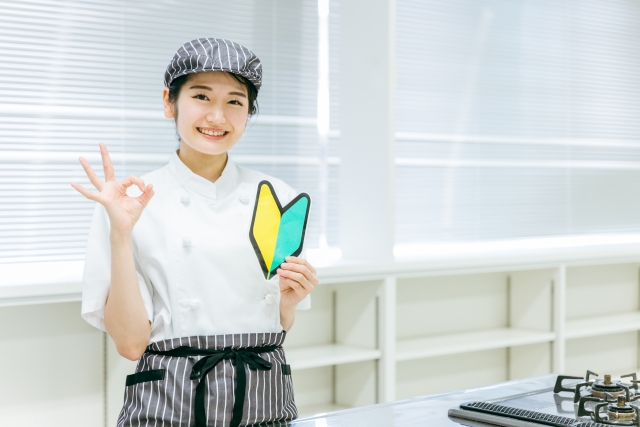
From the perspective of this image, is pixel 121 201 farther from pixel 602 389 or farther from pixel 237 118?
pixel 602 389

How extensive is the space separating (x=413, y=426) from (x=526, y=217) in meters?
2.69

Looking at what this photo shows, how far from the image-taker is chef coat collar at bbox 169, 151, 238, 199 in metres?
1.55

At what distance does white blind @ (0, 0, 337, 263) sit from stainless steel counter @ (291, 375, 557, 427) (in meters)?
1.49

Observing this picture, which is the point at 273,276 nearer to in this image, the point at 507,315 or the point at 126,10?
the point at 126,10

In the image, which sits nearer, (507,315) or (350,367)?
(350,367)

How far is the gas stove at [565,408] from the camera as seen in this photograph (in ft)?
4.52

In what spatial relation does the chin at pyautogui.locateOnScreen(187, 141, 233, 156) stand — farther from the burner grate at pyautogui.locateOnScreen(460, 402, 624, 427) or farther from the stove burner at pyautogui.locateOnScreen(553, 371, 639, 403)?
the stove burner at pyautogui.locateOnScreen(553, 371, 639, 403)

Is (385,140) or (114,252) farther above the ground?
(385,140)

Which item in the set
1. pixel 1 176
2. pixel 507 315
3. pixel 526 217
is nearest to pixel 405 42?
pixel 526 217

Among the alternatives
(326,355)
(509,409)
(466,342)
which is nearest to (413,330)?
(466,342)

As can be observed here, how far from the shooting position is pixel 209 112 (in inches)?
59.7

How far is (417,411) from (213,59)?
829 mm

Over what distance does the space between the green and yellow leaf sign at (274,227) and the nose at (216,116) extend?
162 millimetres

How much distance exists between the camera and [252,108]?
1.65 meters
